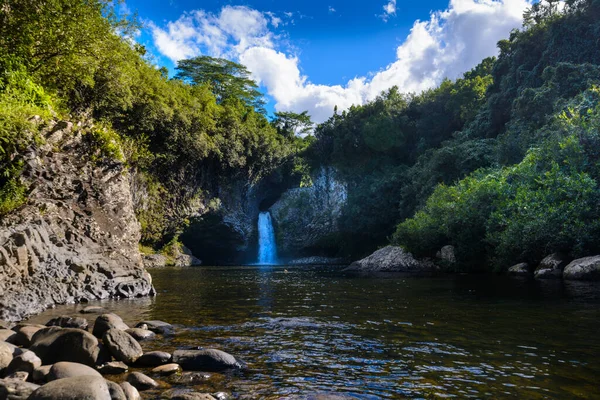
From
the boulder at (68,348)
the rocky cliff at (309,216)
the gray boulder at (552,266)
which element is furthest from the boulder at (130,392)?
the rocky cliff at (309,216)

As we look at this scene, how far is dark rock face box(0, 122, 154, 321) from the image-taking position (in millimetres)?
9312

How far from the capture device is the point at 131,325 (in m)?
8.20

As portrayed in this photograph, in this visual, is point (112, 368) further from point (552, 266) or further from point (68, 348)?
point (552, 266)

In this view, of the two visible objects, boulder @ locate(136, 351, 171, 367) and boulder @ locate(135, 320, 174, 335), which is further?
boulder @ locate(135, 320, 174, 335)

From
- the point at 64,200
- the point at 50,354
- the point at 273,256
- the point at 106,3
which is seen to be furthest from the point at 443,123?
the point at 50,354

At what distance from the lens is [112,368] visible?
5.30m

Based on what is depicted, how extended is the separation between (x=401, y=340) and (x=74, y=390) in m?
5.15

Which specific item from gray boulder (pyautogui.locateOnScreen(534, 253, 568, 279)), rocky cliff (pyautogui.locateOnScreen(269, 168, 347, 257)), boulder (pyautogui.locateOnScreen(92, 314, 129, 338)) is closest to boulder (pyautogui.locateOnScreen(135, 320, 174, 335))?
boulder (pyautogui.locateOnScreen(92, 314, 129, 338))

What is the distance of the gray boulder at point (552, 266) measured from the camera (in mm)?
16948

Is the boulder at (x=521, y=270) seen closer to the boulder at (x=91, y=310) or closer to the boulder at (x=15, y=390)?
the boulder at (x=91, y=310)

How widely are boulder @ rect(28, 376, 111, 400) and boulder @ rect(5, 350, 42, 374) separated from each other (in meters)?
1.37

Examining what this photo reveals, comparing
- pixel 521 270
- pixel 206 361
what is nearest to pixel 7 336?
pixel 206 361

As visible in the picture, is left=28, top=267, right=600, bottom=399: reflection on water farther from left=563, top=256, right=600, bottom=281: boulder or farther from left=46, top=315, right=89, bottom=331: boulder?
left=563, top=256, right=600, bottom=281: boulder

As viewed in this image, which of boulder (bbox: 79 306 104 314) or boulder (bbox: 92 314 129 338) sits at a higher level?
boulder (bbox: 92 314 129 338)
